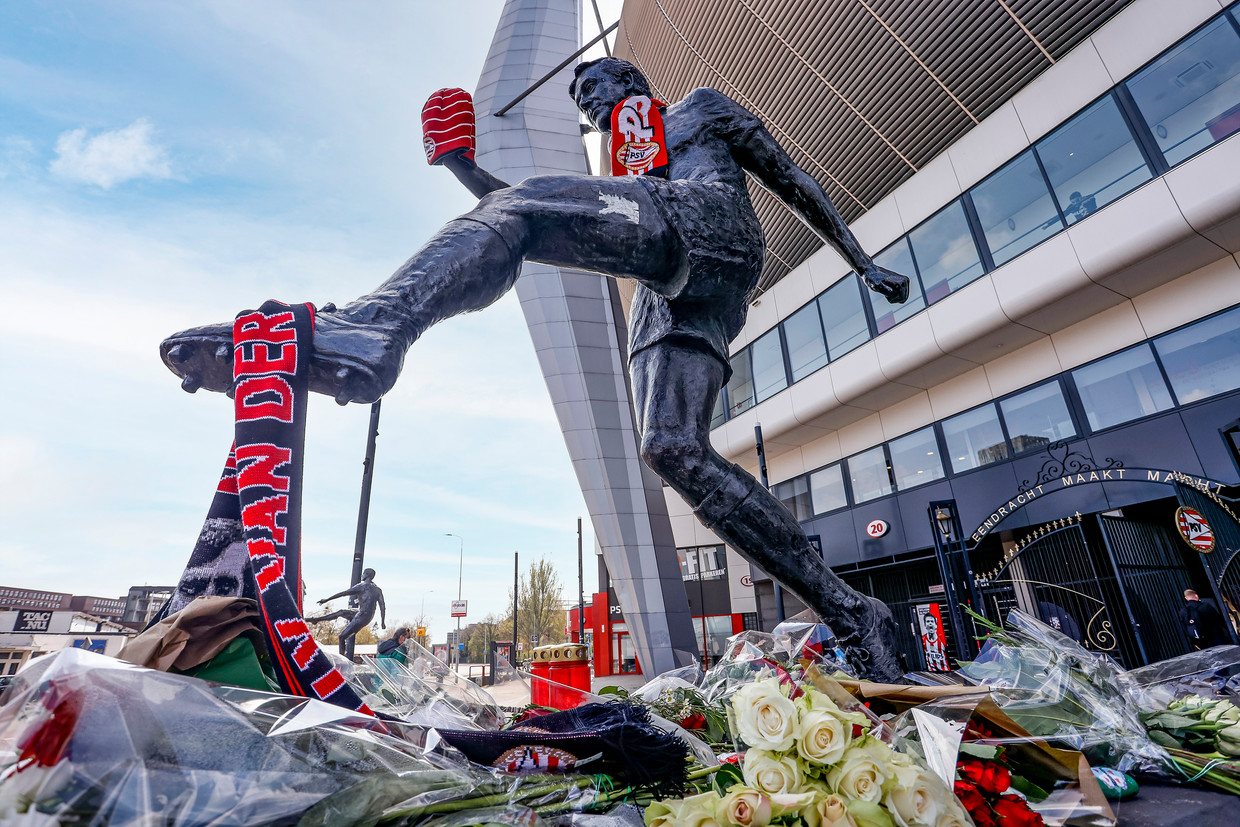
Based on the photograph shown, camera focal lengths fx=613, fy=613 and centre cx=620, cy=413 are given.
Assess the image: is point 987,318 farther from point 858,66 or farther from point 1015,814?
point 1015,814

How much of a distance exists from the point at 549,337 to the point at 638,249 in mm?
9310

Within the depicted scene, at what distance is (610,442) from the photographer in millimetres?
10711

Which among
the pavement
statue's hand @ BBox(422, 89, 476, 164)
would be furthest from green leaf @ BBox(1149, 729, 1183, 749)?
statue's hand @ BBox(422, 89, 476, 164)

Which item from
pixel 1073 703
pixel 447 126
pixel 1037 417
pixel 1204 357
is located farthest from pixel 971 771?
pixel 1037 417

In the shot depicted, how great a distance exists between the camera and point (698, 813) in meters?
0.71

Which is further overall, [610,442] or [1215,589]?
[610,442]

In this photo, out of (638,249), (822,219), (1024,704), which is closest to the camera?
(1024,704)

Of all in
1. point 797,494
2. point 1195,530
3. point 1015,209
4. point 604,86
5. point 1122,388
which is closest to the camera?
point 604,86

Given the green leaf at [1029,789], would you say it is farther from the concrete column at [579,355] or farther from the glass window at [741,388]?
the glass window at [741,388]

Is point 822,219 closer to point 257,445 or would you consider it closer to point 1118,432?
point 257,445

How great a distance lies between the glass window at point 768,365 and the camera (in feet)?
63.0

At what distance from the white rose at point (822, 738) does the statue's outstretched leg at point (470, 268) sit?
0.83 m

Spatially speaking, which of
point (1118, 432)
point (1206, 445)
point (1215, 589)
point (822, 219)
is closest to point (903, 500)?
point (1118, 432)

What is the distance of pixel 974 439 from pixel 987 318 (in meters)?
2.89
